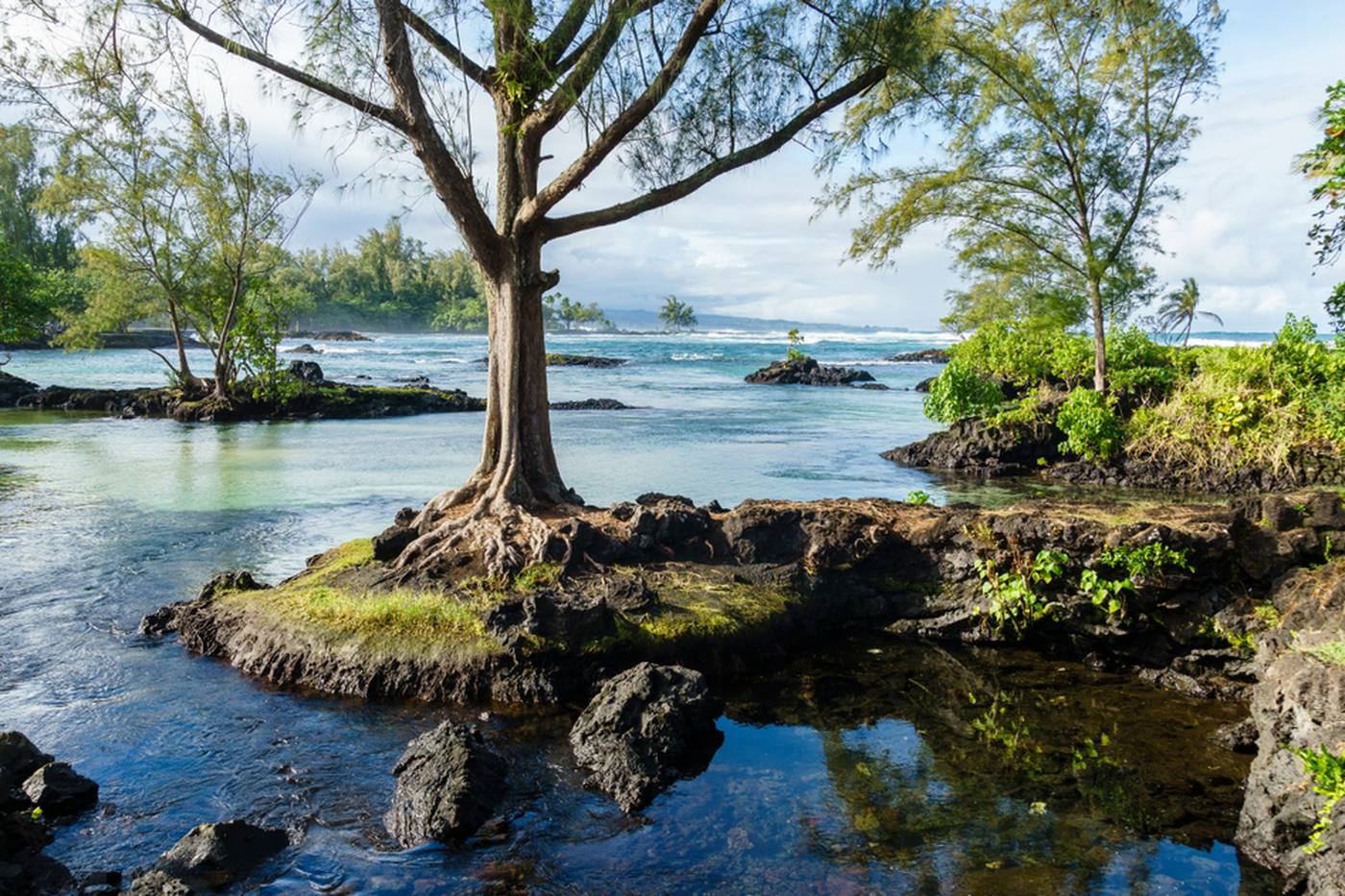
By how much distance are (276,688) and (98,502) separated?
921cm

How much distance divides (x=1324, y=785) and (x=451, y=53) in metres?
9.23

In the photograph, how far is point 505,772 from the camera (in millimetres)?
5602

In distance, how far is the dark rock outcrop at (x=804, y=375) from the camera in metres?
44.8

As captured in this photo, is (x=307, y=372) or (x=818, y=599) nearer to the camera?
(x=818, y=599)

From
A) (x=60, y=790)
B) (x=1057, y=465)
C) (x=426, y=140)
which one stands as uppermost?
(x=426, y=140)

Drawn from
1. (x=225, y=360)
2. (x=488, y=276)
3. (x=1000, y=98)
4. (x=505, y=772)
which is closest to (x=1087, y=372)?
(x=1000, y=98)

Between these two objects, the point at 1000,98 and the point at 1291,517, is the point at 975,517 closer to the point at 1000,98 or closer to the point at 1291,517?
the point at 1291,517

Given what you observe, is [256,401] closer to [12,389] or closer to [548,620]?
[12,389]

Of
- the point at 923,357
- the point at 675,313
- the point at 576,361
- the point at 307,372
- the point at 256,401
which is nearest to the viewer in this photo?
the point at 256,401

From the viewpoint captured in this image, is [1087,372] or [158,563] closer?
[158,563]

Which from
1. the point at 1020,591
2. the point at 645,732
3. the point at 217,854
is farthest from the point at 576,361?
the point at 217,854

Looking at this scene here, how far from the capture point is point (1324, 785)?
14.6 ft

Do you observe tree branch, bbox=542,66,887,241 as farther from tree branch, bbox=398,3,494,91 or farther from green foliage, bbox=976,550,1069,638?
green foliage, bbox=976,550,1069,638

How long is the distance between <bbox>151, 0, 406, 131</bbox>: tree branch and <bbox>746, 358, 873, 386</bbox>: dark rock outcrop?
36858mm
